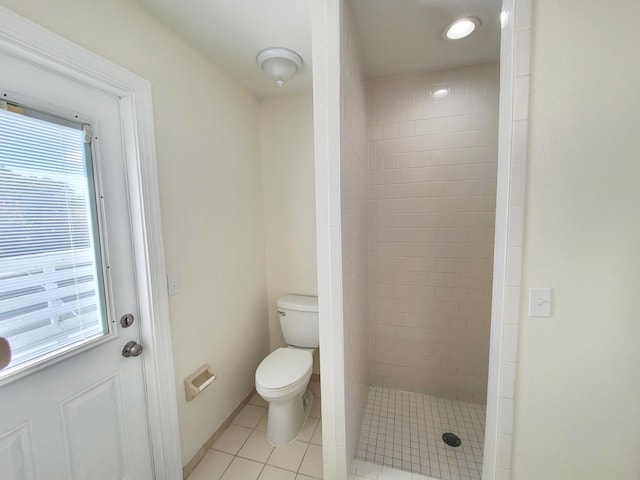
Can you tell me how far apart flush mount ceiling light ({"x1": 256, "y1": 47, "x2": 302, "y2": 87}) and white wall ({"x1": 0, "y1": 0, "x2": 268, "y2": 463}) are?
1.08ft

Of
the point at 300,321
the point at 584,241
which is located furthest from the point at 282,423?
the point at 584,241

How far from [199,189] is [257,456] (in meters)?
1.63

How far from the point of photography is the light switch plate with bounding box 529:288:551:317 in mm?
894

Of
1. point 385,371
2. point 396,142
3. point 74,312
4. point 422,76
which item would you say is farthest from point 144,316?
point 422,76

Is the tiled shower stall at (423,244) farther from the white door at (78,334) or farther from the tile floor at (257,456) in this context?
the white door at (78,334)

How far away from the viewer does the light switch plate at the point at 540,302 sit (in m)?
0.89

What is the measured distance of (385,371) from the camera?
1997mm

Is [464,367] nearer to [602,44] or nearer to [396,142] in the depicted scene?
[396,142]

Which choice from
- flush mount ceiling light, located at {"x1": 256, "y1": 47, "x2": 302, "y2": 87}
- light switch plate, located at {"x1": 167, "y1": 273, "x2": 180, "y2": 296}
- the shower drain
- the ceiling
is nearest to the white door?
light switch plate, located at {"x1": 167, "y1": 273, "x2": 180, "y2": 296}

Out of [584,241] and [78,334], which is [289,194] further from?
[584,241]

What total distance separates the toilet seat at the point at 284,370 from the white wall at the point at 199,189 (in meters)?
0.30

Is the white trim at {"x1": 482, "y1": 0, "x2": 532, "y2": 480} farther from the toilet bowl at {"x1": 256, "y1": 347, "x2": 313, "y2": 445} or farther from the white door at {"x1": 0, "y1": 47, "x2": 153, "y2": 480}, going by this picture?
the white door at {"x1": 0, "y1": 47, "x2": 153, "y2": 480}

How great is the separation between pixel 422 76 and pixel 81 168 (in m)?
2.01

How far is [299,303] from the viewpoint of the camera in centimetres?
192
